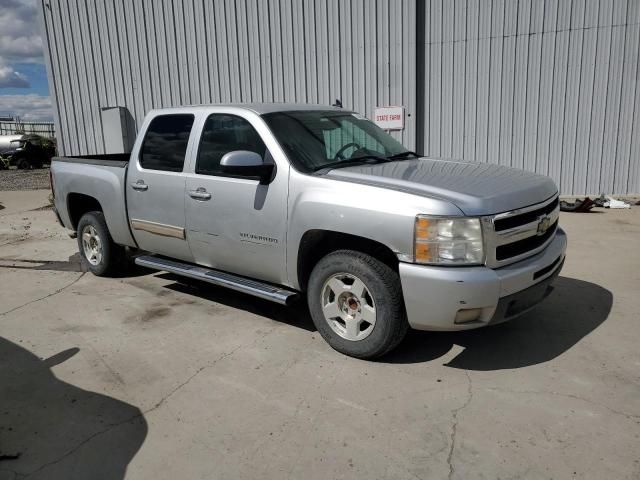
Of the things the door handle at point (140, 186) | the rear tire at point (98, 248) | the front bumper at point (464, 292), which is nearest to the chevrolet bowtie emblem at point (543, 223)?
the front bumper at point (464, 292)

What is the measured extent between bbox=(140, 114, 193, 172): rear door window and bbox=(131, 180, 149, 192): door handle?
0.52 ft

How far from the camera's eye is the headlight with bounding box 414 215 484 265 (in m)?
3.20

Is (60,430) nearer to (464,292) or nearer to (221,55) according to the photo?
(464,292)

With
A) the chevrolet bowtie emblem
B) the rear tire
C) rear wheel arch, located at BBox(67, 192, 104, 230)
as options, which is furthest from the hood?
rear wheel arch, located at BBox(67, 192, 104, 230)

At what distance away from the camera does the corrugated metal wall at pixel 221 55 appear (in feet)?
34.6

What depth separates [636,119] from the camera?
31.6 ft

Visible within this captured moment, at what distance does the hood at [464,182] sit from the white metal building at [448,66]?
6.44 metres

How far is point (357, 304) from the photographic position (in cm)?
374

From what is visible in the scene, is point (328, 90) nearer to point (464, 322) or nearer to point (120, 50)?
point (120, 50)

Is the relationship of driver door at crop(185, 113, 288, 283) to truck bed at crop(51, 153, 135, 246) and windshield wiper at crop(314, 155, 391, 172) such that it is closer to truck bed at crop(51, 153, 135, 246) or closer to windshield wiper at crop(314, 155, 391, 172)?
windshield wiper at crop(314, 155, 391, 172)

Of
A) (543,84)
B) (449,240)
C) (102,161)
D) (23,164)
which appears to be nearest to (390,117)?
(543,84)

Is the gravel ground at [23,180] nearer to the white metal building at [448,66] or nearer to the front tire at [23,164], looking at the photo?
the front tire at [23,164]

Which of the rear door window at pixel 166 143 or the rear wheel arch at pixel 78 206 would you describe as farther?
the rear wheel arch at pixel 78 206

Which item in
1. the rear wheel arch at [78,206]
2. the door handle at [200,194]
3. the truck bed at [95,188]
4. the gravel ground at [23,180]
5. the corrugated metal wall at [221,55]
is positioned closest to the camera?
the door handle at [200,194]
